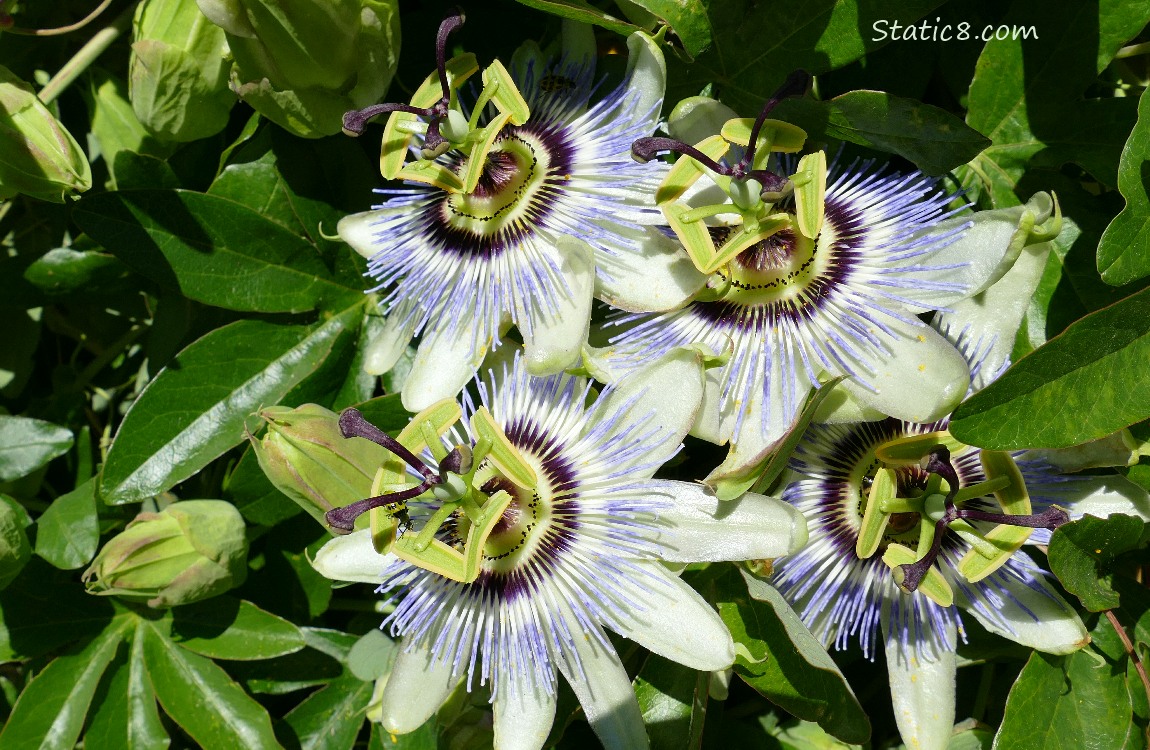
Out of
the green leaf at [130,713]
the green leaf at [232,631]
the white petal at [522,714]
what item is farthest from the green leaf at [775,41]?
the green leaf at [130,713]

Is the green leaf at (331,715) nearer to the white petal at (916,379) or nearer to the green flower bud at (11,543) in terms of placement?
the green flower bud at (11,543)

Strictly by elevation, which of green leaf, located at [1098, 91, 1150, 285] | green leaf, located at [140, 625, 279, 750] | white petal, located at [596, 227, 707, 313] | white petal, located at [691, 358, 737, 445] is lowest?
green leaf, located at [140, 625, 279, 750]

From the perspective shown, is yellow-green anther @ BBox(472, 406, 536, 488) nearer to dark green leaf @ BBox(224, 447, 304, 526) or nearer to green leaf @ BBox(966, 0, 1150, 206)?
dark green leaf @ BBox(224, 447, 304, 526)

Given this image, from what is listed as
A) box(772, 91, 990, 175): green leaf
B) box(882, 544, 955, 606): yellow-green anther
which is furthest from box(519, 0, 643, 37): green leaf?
box(882, 544, 955, 606): yellow-green anther

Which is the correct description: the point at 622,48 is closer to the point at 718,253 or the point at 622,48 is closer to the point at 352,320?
the point at 718,253

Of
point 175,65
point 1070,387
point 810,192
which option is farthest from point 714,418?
point 175,65

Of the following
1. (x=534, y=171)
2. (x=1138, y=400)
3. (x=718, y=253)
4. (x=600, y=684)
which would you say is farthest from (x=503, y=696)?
(x=1138, y=400)

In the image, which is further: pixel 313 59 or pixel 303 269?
pixel 303 269
